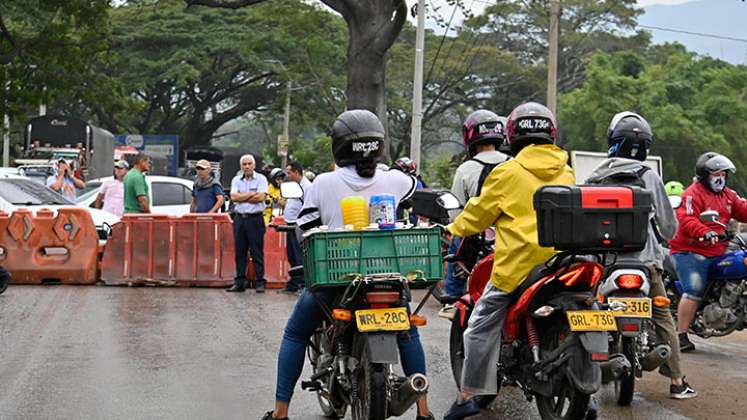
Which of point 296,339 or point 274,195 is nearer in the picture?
point 296,339

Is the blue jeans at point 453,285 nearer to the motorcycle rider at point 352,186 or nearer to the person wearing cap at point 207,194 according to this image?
the motorcycle rider at point 352,186

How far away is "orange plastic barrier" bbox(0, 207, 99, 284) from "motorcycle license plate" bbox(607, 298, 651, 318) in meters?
10.2

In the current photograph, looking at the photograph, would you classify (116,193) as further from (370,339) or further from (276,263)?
(370,339)

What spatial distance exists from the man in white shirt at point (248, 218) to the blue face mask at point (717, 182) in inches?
273

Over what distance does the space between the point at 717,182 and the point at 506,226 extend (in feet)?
13.0

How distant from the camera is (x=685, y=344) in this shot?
11375 millimetres

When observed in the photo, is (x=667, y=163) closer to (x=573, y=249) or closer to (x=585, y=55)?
(x=585, y=55)

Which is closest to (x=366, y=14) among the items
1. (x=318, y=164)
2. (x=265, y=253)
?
(x=265, y=253)

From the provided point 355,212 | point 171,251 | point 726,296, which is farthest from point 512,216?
point 171,251

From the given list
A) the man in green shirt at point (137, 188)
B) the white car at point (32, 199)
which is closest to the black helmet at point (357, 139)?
the man in green shirt at point (137, 188)

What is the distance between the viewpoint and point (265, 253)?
55.8 feet

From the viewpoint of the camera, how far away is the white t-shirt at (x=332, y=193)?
7.09 m

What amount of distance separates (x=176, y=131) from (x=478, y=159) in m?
52.8

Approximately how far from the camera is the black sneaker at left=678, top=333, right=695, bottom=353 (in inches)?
446
